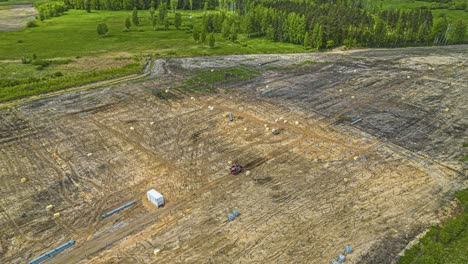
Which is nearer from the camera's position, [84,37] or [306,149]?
[306,149]

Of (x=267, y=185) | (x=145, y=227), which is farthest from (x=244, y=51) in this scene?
(x=145, y=227)

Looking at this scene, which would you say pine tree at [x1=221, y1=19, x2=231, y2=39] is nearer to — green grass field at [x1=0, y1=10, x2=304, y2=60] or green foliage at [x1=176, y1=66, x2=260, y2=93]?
green grass field at [x1=0, y1=10, x2=304, y2=60]

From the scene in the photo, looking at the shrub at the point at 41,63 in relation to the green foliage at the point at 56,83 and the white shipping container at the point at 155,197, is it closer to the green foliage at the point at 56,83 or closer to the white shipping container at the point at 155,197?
the green foliage at the point at 56,83

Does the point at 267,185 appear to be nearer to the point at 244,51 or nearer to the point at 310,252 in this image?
the point at 310,252

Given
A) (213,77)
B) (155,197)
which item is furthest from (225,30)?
(155,197)

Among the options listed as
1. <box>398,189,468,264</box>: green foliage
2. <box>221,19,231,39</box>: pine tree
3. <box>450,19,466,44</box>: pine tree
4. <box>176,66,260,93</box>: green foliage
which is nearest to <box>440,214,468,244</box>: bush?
<box>398,189,468,264</box>: green foliage

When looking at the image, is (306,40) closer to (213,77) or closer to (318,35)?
(318,35)
